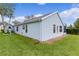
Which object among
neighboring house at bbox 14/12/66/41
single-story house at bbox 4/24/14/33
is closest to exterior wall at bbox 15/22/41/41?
neighboring house at bbox 14/12/66/41

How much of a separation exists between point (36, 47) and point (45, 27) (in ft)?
0.83

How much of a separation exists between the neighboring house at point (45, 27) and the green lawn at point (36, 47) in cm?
8

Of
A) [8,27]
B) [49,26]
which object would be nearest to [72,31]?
[49,26]

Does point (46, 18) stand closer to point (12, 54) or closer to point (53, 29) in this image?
point (53, 29)

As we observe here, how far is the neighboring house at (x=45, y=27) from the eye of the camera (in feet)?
17.5

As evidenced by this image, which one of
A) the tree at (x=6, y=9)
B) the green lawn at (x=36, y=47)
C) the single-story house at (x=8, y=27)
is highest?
the tree at (x=6, y=9)

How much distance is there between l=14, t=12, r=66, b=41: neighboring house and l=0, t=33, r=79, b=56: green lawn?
82 millimetres

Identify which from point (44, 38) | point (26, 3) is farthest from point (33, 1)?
point (44, 38)

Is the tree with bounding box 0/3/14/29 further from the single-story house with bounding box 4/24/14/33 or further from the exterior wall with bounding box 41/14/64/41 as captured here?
the exterior wall with bounding box 41/14/64/41

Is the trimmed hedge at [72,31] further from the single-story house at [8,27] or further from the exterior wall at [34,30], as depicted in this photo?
the single-story house at [8,27]

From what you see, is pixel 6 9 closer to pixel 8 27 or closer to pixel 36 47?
pixel 8 27

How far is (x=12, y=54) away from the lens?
534cm

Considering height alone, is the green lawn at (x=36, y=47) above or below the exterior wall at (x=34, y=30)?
below

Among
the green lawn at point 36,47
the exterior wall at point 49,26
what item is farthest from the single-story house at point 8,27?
the exterior wall at point 49,26
